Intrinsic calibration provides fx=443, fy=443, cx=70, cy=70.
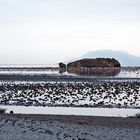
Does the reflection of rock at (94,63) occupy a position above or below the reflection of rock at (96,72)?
above

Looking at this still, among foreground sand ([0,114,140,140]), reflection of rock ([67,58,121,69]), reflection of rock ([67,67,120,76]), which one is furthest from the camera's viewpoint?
reflection of rock ([67,58,121,69])

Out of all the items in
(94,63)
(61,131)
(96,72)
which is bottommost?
(61,131)

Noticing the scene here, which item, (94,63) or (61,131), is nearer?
(61,131)

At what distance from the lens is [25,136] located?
1355 cm

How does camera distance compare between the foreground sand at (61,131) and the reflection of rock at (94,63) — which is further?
the reflection of rock at (94,63)

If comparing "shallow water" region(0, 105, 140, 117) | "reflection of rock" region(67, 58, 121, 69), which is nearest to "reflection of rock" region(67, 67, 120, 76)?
"reflection of rock" region(67, 58, 121, 69)

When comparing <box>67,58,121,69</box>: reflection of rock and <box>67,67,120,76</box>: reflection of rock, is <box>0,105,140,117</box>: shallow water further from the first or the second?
<box>67,58,121,69</box>: reflection of rock

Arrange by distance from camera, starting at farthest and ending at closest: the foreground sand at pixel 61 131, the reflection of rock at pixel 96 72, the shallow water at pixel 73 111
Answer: the reflection of rock at pixel 96 72, the shallow water at pixel 73 111, the foreground sand at pixel 61 131

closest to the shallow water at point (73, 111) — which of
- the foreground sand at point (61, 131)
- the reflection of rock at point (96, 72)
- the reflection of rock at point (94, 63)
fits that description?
the foreground sand at point (61, 131)

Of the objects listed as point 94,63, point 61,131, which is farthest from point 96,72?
point 61,131

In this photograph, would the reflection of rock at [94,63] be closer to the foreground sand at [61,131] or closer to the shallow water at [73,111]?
the shallow water at [73,111]

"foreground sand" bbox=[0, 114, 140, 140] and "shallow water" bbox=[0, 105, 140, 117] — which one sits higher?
"foreground sand" bbox=[0, 114, 140, 140]

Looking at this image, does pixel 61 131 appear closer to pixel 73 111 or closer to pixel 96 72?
pixel 73 111

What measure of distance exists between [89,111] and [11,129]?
11.0m
